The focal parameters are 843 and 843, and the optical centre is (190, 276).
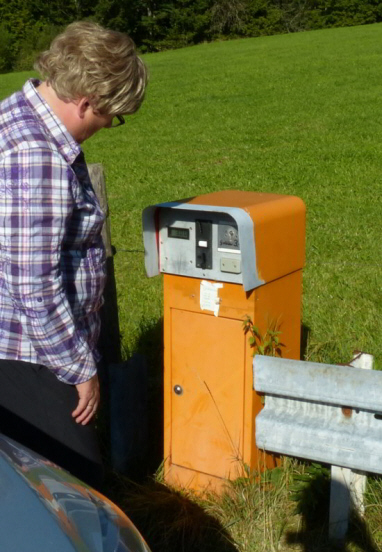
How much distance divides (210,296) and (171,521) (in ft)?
3.40

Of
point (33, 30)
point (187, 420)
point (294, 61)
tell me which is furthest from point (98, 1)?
point (187, 420)

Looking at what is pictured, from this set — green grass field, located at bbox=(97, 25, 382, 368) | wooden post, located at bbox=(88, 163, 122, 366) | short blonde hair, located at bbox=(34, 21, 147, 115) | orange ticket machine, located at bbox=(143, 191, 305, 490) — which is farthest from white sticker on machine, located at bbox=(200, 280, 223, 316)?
green grass field, located at bbox=(97, 25, 382, 368)

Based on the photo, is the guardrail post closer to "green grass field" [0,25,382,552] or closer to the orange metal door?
"green grass field" [0,25,382,552]

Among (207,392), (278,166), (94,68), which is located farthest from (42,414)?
(278,166)

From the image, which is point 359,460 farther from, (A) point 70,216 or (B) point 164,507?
(A) point 70,216

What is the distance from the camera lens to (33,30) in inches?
2405

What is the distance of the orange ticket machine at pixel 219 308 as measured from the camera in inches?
141

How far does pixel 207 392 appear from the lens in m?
3.81

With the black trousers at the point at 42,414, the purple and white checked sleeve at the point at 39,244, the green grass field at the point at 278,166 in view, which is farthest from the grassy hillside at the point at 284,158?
the purple and white checked sleeve at the point at 39,244

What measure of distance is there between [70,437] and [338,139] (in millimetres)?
12763

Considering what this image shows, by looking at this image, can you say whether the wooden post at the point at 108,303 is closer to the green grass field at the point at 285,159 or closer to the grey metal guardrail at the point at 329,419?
the grey metal guardrail at the point at 329,419

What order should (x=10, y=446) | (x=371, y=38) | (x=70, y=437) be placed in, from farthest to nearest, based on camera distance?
1. (x=371, y=38)
2. (x=70, y=437)
3. (x=10, y=446)

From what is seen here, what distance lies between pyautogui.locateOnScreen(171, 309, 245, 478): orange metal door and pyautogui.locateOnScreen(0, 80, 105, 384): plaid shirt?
2.70ft

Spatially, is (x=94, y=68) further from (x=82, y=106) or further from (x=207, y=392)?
(x=207, y=392)
